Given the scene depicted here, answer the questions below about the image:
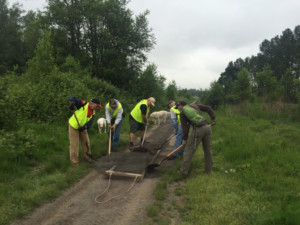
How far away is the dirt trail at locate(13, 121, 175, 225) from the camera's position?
15.1ft

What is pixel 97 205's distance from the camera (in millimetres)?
5242

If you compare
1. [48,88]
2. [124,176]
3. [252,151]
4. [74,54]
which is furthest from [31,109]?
[74,54]

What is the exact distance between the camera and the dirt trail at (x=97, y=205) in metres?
4.61

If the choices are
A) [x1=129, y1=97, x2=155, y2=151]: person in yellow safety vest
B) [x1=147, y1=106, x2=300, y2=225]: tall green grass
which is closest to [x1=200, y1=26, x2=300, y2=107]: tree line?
[x1=147, y1=106, x2=300, y2=225]: tall green grass

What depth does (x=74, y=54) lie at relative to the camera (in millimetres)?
29312

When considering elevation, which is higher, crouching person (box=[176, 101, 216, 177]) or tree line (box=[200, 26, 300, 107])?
tree line (box=[200, 26, 300, 107])

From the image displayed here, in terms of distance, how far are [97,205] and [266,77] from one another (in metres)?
38.7

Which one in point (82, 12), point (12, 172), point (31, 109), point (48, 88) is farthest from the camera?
point (82, 12)

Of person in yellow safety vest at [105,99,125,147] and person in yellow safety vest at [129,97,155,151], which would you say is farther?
person in yellow safety vest at [129,97,155,151]

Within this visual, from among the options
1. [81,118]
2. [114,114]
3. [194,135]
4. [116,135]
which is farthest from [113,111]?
[194,135]

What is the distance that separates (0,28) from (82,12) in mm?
22723

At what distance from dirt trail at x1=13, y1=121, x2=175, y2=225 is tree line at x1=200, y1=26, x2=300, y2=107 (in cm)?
2212

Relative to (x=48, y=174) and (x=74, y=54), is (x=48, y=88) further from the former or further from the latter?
(x=74, y=54)

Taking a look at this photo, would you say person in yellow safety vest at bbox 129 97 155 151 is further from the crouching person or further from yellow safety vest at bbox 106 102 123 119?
the crouching person
